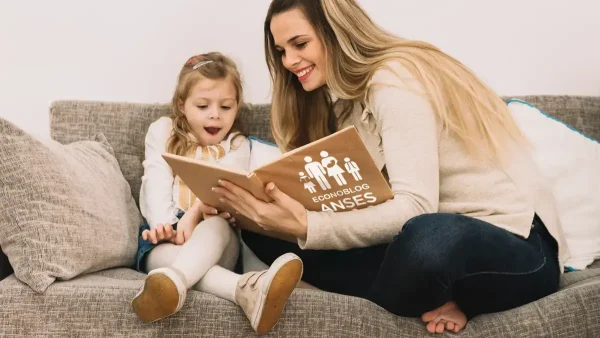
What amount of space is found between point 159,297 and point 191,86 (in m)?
0.85

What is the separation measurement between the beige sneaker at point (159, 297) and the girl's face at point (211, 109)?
0.71 metres

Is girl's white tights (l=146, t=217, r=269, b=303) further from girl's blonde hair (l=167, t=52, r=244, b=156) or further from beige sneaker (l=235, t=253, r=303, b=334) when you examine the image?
girl's blonde hair (l=167, t=52, r=244, b=156)

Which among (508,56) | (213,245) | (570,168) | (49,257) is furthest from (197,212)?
(508,56)

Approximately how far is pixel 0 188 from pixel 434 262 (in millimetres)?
866

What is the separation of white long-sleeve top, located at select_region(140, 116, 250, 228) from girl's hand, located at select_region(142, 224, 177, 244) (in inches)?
3.7

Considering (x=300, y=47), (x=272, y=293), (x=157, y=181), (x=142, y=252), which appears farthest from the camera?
(x=157, y=181)

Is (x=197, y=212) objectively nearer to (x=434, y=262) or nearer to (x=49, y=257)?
(x=49, y=257)

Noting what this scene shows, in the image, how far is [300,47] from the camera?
5.23 ft

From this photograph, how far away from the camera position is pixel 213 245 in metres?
1.50

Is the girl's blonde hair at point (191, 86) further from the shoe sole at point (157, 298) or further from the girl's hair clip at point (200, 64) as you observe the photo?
the shoe sole at point (157, 298)

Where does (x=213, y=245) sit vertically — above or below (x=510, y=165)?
below

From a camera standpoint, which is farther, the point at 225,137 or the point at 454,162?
the point at 225,137

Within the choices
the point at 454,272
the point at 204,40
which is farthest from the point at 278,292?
the point at 204,40

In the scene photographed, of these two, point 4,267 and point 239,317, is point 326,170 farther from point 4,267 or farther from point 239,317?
point 4,267
